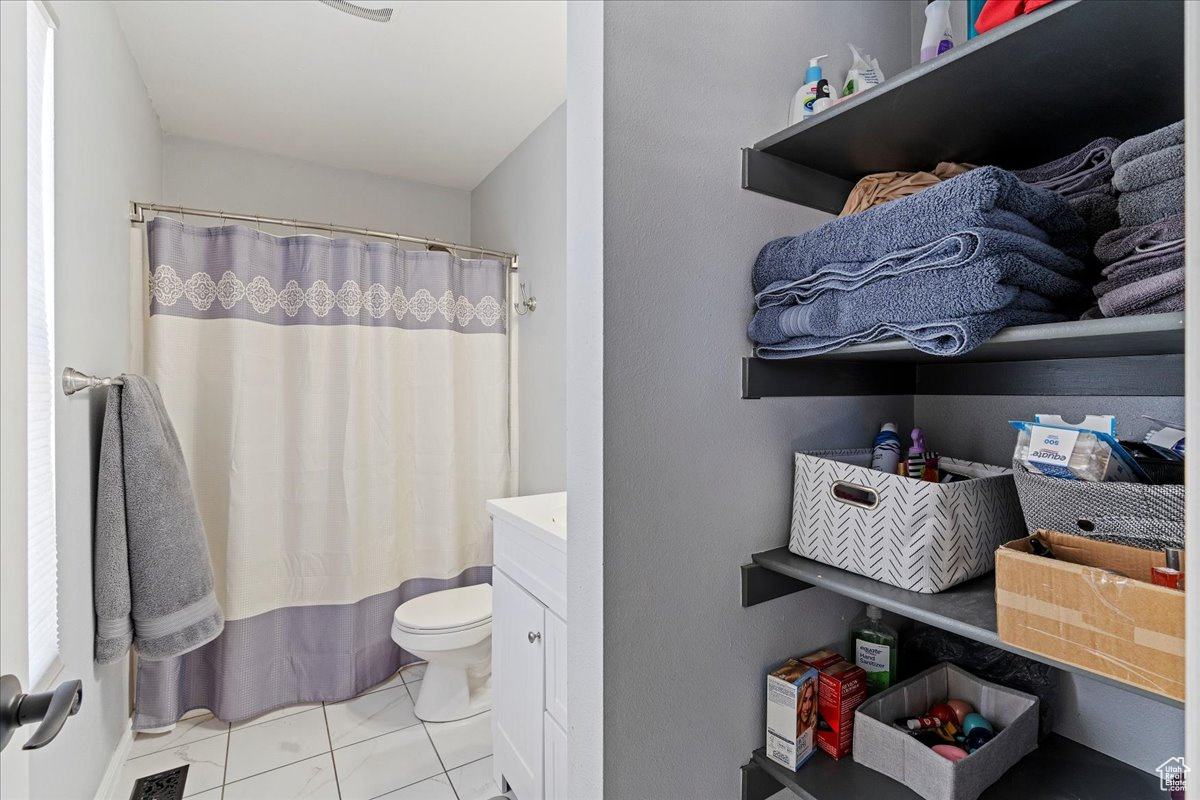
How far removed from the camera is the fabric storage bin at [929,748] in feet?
2.71

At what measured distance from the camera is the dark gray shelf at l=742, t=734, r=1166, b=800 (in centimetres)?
85

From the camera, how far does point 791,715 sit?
925 mm

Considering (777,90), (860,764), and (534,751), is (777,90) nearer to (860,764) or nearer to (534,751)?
(860,764)

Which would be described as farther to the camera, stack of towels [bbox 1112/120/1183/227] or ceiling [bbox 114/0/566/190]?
ceiling [bbox 114/0/566/190]

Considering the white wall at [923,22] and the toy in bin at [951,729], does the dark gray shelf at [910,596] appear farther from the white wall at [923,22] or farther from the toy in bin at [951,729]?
the white wall at [923,22]

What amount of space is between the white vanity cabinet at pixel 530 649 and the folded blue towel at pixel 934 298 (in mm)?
775

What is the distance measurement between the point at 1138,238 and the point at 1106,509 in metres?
0.29

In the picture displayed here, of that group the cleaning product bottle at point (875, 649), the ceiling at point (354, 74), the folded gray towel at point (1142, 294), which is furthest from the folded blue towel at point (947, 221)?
the ceiling at point (354, 74)

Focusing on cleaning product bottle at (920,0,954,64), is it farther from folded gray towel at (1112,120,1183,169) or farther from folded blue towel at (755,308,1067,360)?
folded blue towel at (755,308,1067,360)

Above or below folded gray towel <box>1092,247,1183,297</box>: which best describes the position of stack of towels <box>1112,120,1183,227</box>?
above

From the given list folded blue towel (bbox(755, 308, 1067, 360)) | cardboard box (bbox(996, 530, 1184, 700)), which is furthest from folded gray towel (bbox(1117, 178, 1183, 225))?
cardboard box (bbox(996, 530, 1184, 700))

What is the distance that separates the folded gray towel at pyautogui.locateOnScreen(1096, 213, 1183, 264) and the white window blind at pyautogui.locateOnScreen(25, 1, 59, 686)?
176 centimetres

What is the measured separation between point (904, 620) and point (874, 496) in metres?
0.46

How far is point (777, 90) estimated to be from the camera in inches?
39.1
